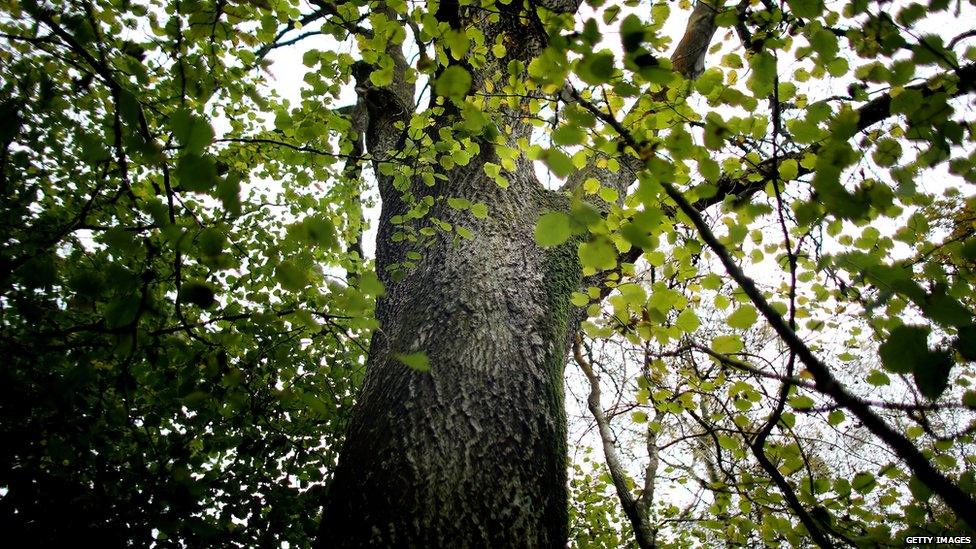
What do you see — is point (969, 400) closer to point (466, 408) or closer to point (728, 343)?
point (728, 343)

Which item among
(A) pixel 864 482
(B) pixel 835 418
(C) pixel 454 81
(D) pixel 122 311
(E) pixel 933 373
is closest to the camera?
Answer: (E) pixel 933 373

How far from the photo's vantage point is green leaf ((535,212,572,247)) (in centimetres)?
99

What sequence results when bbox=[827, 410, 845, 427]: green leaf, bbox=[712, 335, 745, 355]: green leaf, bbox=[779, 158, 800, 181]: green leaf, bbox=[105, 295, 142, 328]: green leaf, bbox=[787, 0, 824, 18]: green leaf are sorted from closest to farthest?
bbox=[105, 295, 142, 328]: green leaf < bbox=[787, 0, 824, 18]: green leaf < bbox=[712, 335, 745, 355]: green leaf < bbox=[779, 158, 800, 181]: green leaf < bbox=[827, 410, 845, 427]: green leaf

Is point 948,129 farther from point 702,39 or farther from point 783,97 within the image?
point 702,39

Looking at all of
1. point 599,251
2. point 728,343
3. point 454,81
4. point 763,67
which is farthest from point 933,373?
point 454,81

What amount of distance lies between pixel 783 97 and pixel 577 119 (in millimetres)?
1722

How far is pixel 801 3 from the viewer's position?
1.32 m

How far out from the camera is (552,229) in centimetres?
99

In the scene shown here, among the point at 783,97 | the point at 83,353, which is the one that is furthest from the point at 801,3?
the point at 83,353

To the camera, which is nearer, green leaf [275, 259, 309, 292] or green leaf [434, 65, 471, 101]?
green leaf [275, 259, 309, 292]

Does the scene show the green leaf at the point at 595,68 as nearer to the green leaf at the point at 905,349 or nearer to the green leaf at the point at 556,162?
the green leaf at the point at 556,162

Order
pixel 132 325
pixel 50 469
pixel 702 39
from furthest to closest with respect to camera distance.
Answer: pixel 702 39 → pixel 50 469 → pixel 132 325

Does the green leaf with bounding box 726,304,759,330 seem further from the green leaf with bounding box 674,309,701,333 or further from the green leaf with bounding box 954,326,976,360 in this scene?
the green leaf with bounding box 954,326,976,360

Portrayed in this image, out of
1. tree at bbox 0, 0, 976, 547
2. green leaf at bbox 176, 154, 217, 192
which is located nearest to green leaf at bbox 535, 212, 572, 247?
tree at bbox 0, 0, 976, 547
